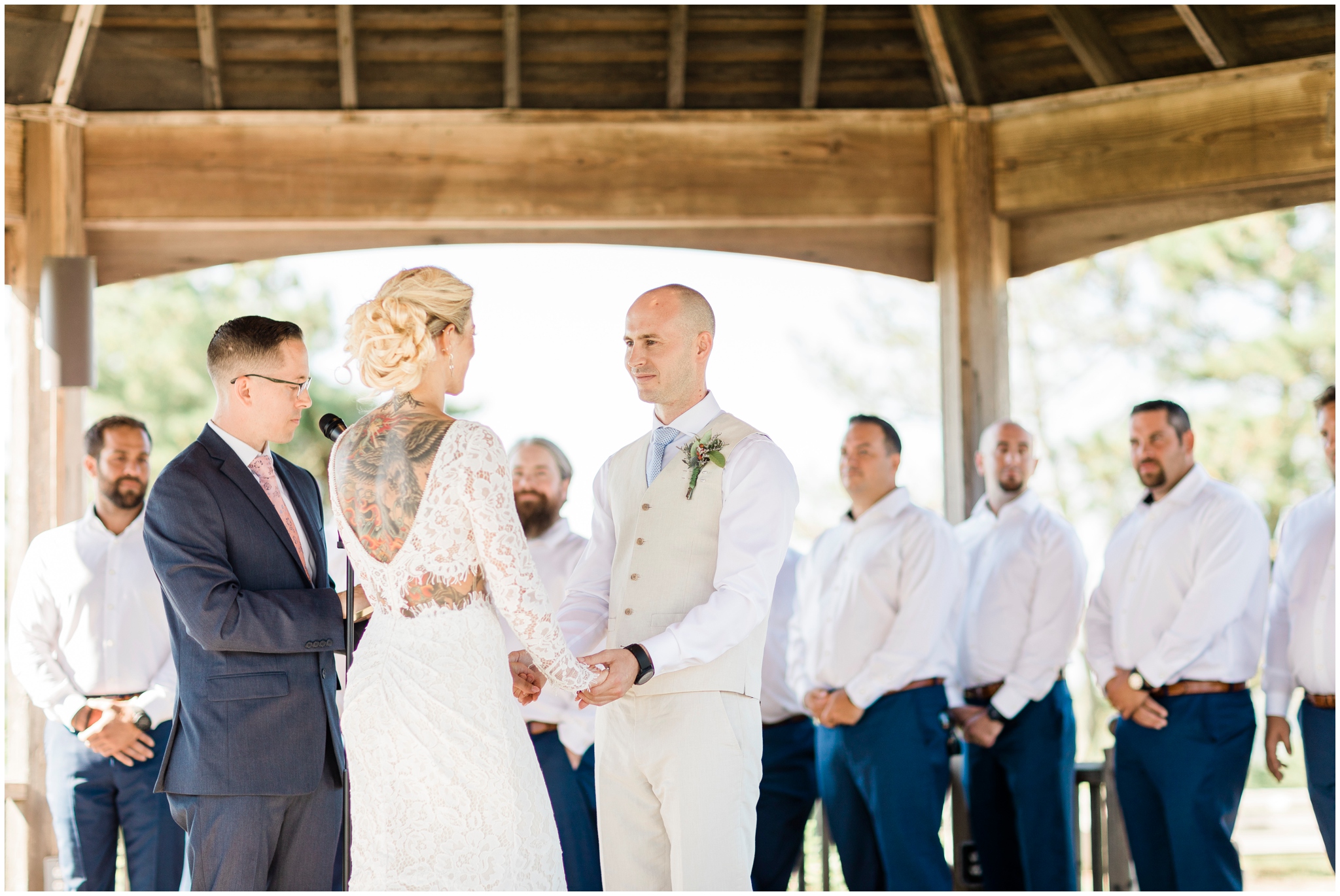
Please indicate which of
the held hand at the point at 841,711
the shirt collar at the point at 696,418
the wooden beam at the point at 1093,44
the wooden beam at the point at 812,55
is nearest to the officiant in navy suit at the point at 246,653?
the shirt collar at the point at 696,418

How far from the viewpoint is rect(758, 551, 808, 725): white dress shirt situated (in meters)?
5.86

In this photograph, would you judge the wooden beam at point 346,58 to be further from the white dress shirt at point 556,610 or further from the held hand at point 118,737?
the held hand at point 118,737

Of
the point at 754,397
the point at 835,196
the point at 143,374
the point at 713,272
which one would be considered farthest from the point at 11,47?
the point at 713,272

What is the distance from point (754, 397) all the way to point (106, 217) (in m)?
16.4

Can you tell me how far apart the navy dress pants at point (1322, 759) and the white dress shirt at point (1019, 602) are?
0.95 m

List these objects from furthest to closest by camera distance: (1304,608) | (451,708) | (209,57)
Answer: (209,57), (1304,608), (451,708)

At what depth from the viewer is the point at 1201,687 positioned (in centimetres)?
504

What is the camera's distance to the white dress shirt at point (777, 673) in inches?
231

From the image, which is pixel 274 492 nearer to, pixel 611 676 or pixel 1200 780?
pixel 611 676

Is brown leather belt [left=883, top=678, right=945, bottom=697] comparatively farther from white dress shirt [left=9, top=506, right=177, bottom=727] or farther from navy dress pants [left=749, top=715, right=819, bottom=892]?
white dress shirt [left=9, top=506, right=177, bottom=727]

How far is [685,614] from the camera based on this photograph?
3543 mm

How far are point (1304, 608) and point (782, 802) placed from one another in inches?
84.9

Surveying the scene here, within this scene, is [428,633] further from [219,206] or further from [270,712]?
[219,206]

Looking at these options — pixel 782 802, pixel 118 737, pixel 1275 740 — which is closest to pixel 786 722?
pixel 782 802
